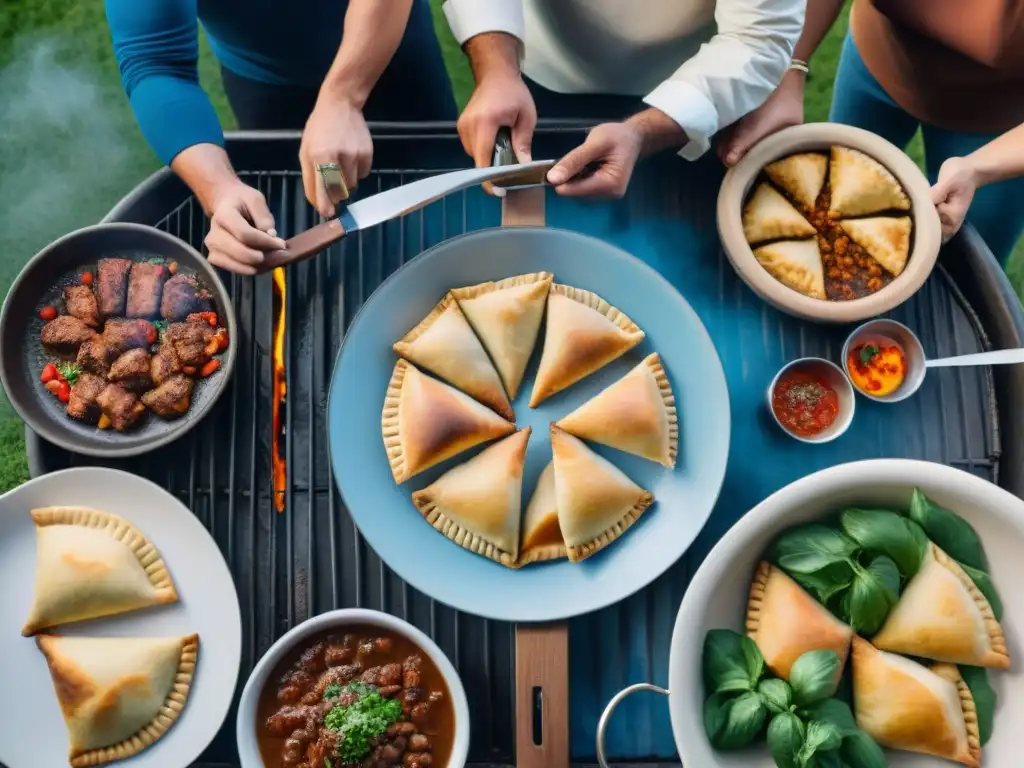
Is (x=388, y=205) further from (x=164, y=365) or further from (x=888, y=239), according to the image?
(x=888, y=239)

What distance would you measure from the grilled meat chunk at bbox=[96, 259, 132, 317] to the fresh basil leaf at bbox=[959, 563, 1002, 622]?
1785 mm

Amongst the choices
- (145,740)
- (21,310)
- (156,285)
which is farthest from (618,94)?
(145,740)

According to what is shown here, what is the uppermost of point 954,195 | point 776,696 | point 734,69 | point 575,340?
point 734,69

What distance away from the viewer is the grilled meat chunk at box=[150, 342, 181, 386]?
1563 mm

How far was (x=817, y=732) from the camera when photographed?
121 cm

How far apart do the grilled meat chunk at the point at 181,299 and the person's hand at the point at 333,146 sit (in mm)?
322

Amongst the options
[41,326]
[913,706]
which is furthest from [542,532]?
[41,326]

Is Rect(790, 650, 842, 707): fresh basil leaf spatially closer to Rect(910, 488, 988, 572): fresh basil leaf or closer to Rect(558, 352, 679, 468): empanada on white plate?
Rect(910, 488, 988, 572): fresh basil leaf

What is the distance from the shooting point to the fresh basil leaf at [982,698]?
1324 mm

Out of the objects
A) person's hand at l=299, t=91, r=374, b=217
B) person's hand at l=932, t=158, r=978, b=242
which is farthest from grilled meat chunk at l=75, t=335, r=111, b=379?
person's hand at l=932, t=158, r=978, b=242

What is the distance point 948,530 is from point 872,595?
0.60ft

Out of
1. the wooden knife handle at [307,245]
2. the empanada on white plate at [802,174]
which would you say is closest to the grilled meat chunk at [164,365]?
the wooden knife handle at [307,245]

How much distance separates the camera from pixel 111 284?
5.27ft

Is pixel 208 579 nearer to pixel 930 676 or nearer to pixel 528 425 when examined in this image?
pixel 528 425
